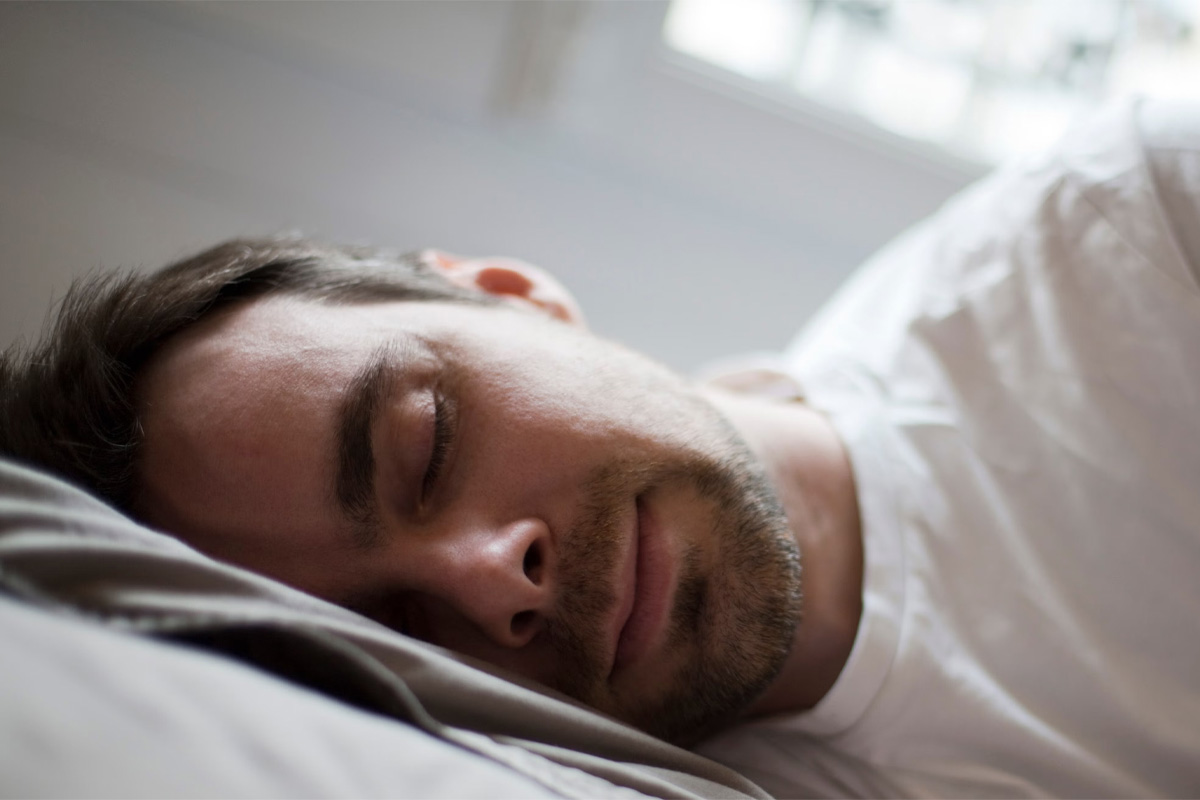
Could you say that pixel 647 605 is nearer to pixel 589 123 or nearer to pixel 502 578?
pixel 502 578

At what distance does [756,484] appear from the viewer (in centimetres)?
73

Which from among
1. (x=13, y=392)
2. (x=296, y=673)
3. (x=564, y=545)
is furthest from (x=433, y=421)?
(x=13, y=392)

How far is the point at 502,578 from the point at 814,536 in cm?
36

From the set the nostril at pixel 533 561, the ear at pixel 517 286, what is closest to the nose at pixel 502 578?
the nostril at pixel 533 561

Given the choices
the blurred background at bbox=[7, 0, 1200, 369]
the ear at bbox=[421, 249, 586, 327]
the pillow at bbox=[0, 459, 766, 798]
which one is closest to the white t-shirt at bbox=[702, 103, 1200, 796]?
the pillow at bbox=[0, 459, 766, 798]

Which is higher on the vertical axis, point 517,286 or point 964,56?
point 964,56

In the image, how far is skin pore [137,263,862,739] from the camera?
628mm

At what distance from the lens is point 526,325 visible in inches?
32.2

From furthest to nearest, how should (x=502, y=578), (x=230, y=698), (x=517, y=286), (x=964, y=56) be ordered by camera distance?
(x=964, y=56) → (x=517, y=286) → (x=502, y=578) → (x=230, y=698)

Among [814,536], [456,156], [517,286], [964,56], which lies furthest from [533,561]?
[964,56]

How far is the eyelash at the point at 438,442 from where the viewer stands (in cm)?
67

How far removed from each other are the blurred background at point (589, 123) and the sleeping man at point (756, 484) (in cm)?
46

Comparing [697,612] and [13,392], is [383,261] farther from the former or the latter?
[697,612]

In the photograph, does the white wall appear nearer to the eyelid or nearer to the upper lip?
the eyelid
